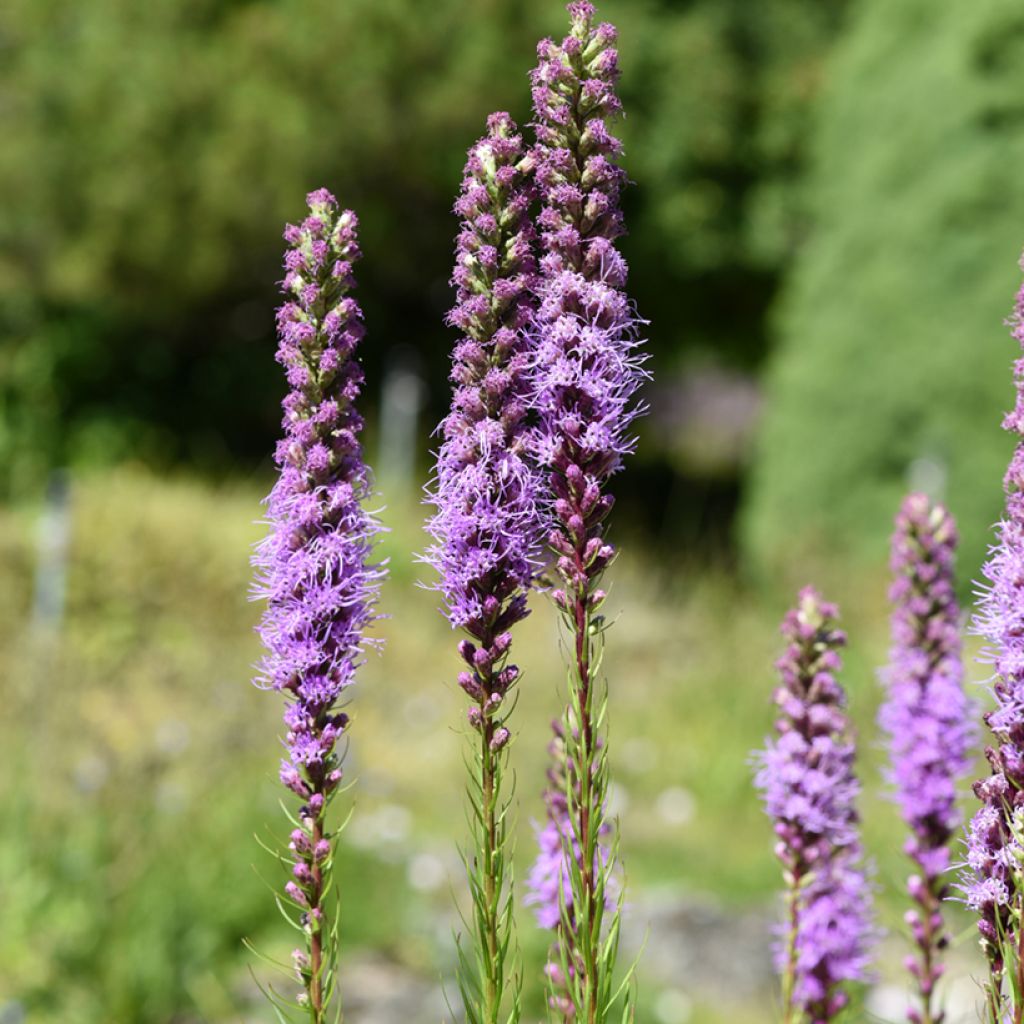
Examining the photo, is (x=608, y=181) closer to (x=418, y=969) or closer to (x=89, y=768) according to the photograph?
(x=418, y=969)

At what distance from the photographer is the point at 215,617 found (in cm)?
1231

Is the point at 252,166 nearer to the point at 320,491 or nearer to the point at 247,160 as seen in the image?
the point at 247,160

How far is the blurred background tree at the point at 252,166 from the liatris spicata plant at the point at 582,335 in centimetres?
1212

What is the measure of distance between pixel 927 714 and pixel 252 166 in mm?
12459

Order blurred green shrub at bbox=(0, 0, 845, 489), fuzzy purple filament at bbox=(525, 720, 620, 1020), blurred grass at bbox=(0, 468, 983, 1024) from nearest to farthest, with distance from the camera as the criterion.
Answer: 1. fuzzy purple filament at bbox=(525, 720, 620, 1020)
2. blurred grass at bbox=(0, 468, 983, 1024)
3. blurred green shrub at bbox=(0, 0, 845, 489)

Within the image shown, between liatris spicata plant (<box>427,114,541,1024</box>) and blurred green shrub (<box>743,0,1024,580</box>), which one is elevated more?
blurred green shrub (<box>743,0,1024,580</box>)

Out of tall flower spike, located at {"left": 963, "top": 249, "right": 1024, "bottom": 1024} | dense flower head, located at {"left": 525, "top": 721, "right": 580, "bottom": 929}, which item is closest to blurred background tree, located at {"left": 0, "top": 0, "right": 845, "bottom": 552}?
dense flower head, located at {"left": 525, "top": 721, "right": 580, "bottom": 929}

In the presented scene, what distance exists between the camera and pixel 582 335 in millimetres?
2059

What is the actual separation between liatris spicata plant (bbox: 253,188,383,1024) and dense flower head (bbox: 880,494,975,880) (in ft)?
4.56

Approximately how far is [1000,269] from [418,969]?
8741 millimetres

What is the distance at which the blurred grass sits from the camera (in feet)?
20.5

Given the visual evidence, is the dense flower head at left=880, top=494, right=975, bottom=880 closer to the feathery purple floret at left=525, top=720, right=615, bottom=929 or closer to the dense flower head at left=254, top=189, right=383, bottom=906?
the feathery purple floret at left=525, top=720, right=615, bottom=929

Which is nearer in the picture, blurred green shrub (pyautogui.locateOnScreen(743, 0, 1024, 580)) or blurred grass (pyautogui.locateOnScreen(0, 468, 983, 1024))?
blurred grass (pyautogui.locateOnScreen(0, 468, 983, 1024))

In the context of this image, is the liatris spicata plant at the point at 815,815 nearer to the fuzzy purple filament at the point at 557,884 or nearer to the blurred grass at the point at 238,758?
the fuzzy purple filament at the point at 557,884
